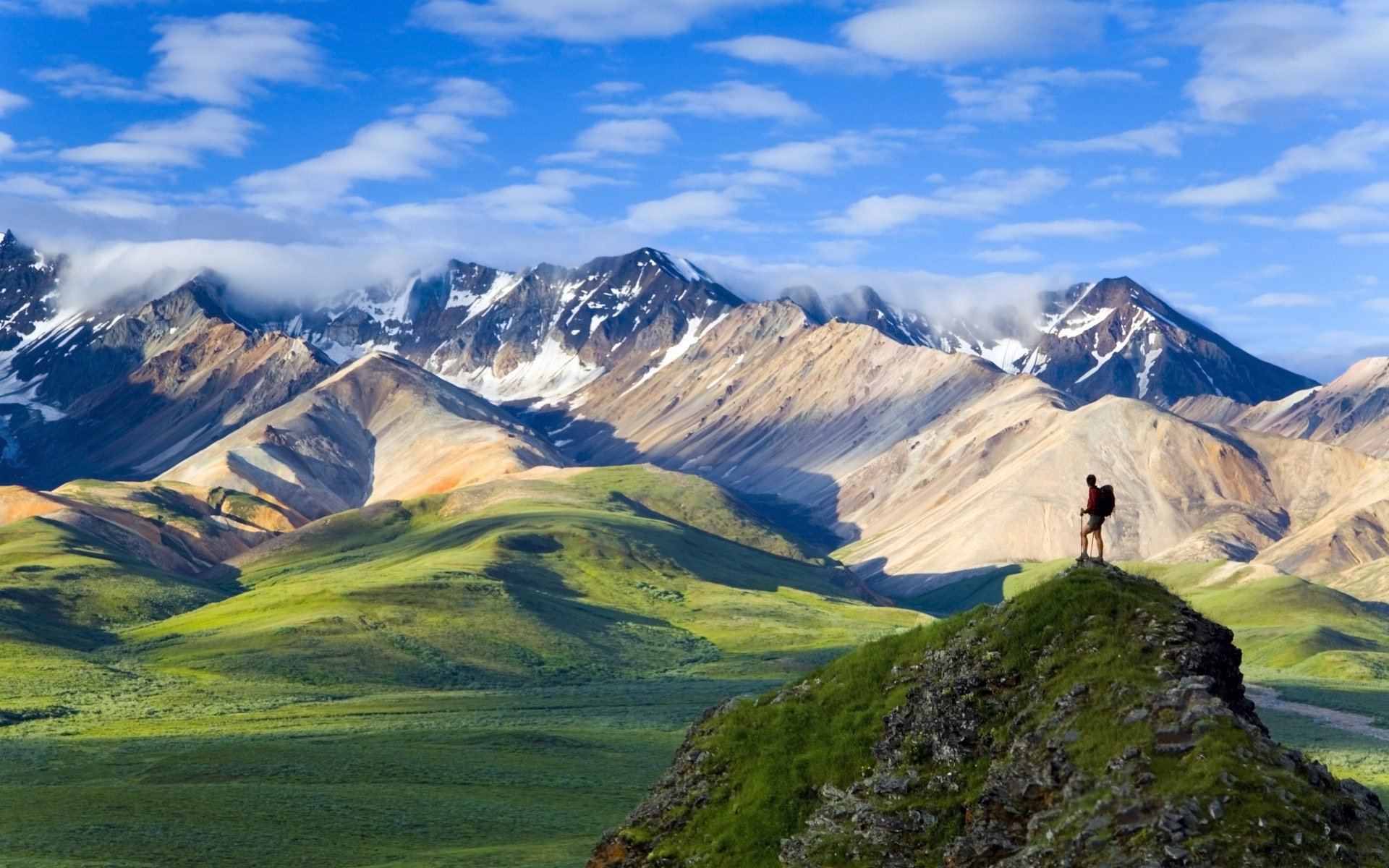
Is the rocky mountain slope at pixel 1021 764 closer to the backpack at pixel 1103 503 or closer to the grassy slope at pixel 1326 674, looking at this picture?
Result: the backpack at pixel 1103 503

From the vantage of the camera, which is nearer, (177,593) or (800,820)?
(800,820)

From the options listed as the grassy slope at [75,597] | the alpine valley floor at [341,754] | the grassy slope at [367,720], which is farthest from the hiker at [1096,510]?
the grassy slope at [75,597]

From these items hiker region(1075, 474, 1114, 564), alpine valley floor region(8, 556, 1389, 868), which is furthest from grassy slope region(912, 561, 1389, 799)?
hiker region(1075, 474, 1114, 564)

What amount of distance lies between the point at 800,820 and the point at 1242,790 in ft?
36.2

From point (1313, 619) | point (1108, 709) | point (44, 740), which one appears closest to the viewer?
point (1108, 709)

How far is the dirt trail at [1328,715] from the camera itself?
111188mm

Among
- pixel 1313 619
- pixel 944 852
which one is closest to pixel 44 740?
pixel 944 852

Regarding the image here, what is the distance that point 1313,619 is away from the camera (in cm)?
19625

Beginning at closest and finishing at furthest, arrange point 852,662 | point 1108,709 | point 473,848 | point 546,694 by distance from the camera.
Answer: point 1108,709 < point 852,662 < point 473,848 < point 546,694

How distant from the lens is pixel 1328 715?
12062cm

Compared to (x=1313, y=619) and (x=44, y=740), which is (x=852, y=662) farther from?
(x=1313, y=619)

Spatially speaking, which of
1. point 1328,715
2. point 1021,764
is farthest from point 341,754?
point 1328,715

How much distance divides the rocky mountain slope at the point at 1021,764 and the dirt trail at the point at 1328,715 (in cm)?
8229

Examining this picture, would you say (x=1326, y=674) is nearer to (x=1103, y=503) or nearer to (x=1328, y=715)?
(x=1328, y=715)
